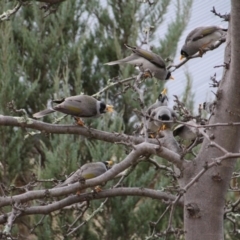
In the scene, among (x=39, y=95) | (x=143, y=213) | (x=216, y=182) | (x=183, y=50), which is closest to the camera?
(x=216, y=182)

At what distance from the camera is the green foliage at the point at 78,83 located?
4.40 meters

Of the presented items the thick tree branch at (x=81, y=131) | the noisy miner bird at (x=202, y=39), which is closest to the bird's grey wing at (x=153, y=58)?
the noisy miner bird at (x=202, y=39)

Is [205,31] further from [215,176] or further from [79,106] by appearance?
[215,176]

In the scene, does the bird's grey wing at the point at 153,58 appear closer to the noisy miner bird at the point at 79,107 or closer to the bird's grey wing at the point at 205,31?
the bird's grey wing at the point at 205,31

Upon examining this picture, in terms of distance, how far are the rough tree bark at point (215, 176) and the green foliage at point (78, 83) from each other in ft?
6.43

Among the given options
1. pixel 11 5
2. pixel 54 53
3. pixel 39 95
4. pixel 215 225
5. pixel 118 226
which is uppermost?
pixel 11 5

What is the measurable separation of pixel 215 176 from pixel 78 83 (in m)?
2.65

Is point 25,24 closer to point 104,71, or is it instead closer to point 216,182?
point 104,71

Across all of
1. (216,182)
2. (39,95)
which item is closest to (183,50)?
(216,182)

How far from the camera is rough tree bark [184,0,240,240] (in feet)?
7.46

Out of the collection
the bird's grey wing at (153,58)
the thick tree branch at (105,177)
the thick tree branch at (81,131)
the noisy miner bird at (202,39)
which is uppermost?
the noisy miner bird at (202,39)

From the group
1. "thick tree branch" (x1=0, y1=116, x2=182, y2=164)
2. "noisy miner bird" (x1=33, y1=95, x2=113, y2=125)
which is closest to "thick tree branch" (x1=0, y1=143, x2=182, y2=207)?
"thick tree branch" (x1=0, y1=116, x2=182, y2=164)

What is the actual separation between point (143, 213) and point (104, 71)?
4.00 feet

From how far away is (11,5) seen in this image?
5062 mm
